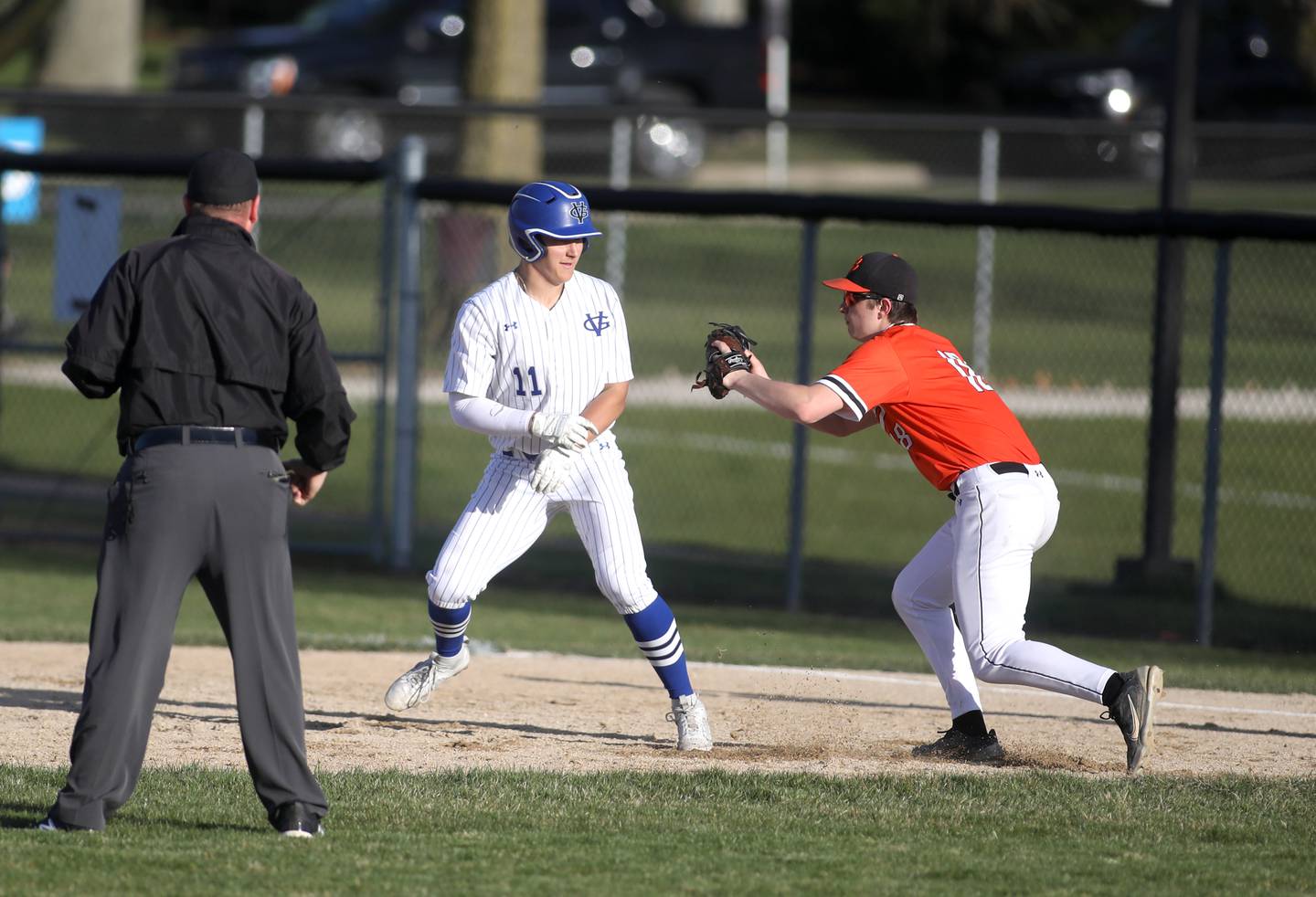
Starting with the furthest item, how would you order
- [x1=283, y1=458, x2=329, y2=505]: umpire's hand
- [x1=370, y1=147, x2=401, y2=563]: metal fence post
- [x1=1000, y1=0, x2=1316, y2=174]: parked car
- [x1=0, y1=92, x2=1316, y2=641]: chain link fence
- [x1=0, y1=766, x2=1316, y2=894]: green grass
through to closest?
[x1=1000, y1=0, x2=1316, y2=174]: parked car, [x1=0, y1=92, x2=1316, y2=641]: chain link fence, [x1=370, y1=147, x2=401, y2=563]: metal fence post, [x1=283, y1=458, x2=329, y2=505]: umpire's hand, [x1=0, y1=766, x2=1316, y2=894]: green grass

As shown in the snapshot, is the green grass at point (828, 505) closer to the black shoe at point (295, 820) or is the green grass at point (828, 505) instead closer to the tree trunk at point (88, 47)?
the black shoe at point (295, 820)

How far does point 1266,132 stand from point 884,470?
13.5 ft

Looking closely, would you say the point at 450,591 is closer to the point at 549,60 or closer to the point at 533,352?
the point at 533,352

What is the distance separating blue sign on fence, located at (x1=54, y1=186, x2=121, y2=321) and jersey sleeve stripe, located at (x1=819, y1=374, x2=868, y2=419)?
656cm

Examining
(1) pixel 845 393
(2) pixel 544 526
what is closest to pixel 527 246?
(2) pixel 544 526

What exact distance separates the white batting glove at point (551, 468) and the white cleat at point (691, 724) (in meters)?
0.94

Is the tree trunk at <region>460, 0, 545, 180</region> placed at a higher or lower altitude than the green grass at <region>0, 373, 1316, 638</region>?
higher

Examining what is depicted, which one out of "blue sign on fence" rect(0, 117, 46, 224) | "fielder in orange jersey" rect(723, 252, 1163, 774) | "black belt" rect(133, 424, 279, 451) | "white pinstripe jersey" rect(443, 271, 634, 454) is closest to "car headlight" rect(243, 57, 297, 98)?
"blue sign on fence" rect(0, 117, 46, 224)

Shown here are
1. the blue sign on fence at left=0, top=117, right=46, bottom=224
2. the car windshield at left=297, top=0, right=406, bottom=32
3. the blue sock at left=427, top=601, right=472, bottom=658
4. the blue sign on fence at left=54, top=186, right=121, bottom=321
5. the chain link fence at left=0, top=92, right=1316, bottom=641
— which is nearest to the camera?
the blue sock at left=427, top=601, right=472, bottom=658

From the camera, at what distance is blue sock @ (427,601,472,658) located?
6.43 m

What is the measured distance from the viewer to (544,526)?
628 centimetres

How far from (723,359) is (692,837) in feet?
5.37

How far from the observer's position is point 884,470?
15.2 m

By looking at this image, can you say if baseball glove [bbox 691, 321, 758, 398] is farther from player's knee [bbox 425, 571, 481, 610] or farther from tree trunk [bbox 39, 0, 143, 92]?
tree trunk [bbox 39, 0, 143, 92]
